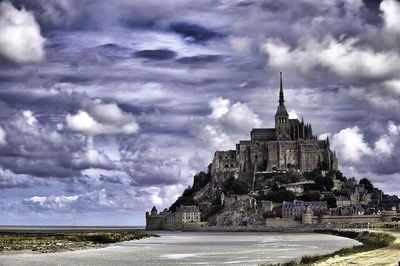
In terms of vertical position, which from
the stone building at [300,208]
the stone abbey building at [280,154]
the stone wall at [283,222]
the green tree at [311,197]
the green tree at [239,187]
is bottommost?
the stone wall at [283,222]

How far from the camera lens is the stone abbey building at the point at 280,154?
7244 inches

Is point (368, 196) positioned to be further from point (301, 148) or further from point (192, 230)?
point (192, 230)

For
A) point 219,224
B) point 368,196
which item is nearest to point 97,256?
point 219,224

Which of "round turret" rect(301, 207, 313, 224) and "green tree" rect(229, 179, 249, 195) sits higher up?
"green tree" rect(229, 179, 249, 195)

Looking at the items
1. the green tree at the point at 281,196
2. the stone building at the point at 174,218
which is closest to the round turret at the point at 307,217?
the green tree at the point at 281,196

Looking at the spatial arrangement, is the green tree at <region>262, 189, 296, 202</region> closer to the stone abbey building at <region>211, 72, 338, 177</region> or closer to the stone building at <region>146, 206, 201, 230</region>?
the stone abbey building at <region>211, 72, 338, 177</region>

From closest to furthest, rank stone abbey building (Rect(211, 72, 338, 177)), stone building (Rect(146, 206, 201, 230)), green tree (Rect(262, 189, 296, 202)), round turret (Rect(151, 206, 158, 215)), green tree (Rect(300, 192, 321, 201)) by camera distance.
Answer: green tree (Rect(262, 189, 296, 202)), green tree (Rect(300, 192, 321, 201)), stone building (Rect(146, 206, 201, 230)), stone abbey building (Rect(211, 72, 338, 177)), round turret (Rect(151, 206, 158, 215))

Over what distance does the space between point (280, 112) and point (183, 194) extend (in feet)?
113

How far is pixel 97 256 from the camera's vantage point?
61438 mm

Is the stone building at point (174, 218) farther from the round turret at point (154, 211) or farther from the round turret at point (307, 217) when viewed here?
the round turret at point (307, 217)

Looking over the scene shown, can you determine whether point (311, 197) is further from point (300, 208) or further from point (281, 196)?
point (300, 208)

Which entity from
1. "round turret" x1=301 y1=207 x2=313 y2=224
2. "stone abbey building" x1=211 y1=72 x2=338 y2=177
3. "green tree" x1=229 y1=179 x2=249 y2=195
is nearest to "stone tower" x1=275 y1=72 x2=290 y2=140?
"stone abbey building" x1=211 y1=72 x2=338 y2=177

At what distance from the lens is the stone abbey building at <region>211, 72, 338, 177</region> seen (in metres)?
184

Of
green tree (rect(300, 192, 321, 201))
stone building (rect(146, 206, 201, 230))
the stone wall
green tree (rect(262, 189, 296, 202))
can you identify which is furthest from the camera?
stone building (rect(146, 206, 201, 230))
